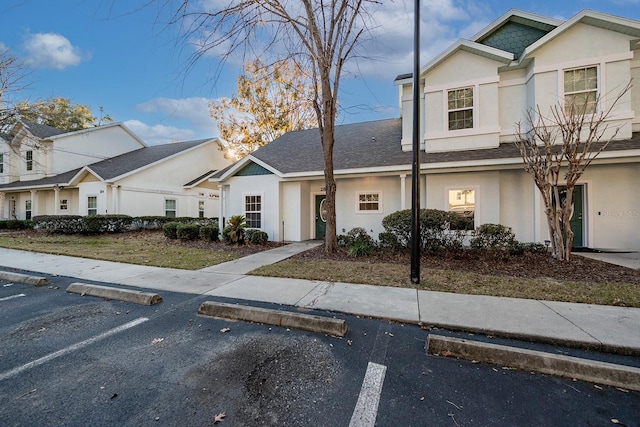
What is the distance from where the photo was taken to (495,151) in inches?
375

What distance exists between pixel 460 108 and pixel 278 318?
10.3 metres

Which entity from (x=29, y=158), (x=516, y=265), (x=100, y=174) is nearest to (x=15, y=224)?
(x=29, y=158)

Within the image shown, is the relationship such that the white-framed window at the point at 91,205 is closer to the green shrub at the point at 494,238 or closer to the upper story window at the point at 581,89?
the green shrub at the point at 494,238

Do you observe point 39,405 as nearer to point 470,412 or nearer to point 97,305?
point 97,305

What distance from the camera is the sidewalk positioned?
11.2 ft

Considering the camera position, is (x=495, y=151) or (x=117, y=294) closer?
(x=117, y=294)

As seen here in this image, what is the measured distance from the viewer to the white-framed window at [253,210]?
41.2ft

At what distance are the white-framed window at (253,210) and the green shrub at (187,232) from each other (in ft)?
7.81

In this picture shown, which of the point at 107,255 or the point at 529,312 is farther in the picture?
the point at 107,255

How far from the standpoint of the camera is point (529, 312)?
407cm

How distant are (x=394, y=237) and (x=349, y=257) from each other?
5.30 feet

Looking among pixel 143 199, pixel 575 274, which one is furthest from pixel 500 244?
pixel 143 199

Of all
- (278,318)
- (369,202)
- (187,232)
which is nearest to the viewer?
(278,318)

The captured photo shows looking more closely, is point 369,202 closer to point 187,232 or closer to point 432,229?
point 432,229
